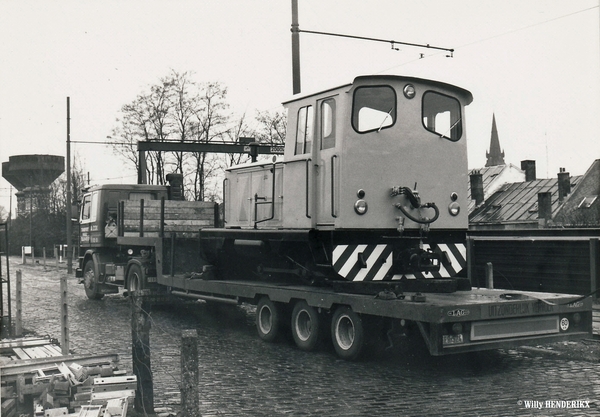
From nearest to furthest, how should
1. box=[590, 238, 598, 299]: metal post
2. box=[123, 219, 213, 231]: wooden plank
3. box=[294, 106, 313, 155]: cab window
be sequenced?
box=[294, 106, 313, 155]: cab window < box=[590, 238, 598, 299]: metal post < box=[123, 219, 213, 231]: wooden plank

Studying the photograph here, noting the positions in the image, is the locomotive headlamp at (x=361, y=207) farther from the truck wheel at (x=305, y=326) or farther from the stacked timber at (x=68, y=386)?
the stacked timber at (x=68, y=386)

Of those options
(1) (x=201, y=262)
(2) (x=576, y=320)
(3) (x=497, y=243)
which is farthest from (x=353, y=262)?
(3) (x=497, y=243)

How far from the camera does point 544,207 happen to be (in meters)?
60.6

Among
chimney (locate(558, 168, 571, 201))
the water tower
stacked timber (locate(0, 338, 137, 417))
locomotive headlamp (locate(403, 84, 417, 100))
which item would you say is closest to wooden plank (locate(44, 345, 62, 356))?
stacked timber (locate(0, 338, 137, 417))

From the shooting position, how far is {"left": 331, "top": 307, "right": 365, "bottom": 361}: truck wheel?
8.97 metres

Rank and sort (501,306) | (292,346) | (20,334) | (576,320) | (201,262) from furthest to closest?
1. (201,262)
2. (20,334)
3. (292,346)
4. (576,320)
5. (501,306)

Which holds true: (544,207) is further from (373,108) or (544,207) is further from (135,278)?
(373,108)

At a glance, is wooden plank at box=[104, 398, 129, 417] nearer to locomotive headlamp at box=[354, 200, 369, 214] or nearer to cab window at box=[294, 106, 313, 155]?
locomotive headlamp at box=[354, 200, 369, 214]

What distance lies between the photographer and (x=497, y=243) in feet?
50.8

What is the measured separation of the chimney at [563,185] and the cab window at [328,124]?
56.9 meters

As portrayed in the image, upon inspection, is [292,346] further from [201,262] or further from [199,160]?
[199,160]

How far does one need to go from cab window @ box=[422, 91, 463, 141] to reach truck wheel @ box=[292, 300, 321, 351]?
10.3 feet

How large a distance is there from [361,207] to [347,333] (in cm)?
170

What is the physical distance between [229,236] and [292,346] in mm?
2605
